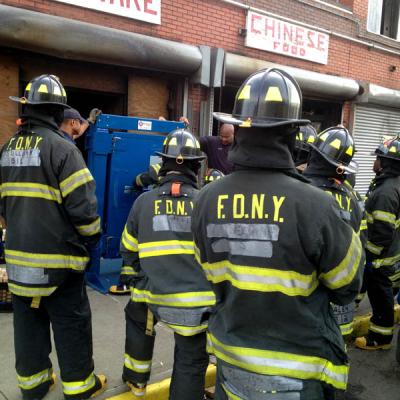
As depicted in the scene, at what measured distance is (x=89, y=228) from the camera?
2922 mm

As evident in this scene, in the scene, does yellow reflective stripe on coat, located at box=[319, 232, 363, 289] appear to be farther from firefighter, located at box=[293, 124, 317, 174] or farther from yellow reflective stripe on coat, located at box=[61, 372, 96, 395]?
firefighter, located at box=[293, 124, 317, 174]

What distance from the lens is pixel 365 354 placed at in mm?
4430

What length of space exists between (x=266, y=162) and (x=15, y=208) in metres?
1.85

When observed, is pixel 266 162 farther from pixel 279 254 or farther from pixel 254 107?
pixel 279 254

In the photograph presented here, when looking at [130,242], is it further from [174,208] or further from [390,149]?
[390,149]

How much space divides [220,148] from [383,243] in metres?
2.91

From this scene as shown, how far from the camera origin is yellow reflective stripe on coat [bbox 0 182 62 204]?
9.11 ft

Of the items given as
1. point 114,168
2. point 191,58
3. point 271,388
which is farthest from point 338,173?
point 191,58

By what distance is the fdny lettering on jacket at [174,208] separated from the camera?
284cm

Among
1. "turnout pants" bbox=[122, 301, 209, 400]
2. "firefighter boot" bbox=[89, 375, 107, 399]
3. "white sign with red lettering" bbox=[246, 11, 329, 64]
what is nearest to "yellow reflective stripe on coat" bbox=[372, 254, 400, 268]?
"turnout pants" bbox=[122, 301, 209, 400]

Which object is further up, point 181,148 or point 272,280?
point 181,148

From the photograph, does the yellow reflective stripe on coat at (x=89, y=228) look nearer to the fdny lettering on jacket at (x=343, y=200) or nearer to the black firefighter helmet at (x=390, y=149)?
the fdny lettering on jacket at (x=343, y=200)

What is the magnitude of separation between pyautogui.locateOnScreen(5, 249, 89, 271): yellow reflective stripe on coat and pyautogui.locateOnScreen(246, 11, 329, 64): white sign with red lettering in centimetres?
654

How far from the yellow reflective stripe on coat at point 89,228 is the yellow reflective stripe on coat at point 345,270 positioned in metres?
1.67
